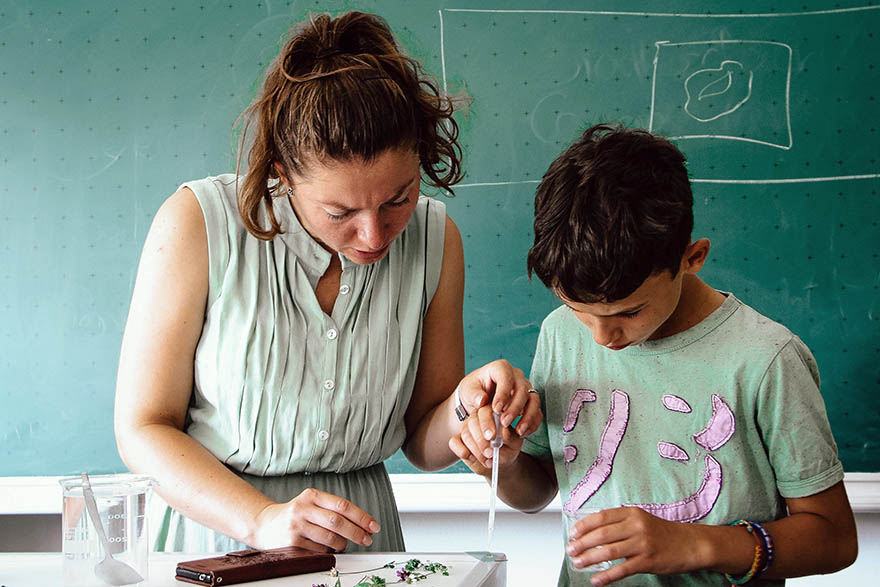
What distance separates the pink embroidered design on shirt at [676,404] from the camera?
1.18 m

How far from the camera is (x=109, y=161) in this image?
2195mm

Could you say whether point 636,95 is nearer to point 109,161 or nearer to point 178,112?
point 178,112

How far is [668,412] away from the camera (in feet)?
3.91

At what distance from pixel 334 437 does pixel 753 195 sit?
130cm

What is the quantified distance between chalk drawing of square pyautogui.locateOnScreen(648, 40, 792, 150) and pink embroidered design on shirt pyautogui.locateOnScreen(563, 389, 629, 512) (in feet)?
3.36

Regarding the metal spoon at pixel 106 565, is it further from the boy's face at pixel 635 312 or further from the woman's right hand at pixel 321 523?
the boy's face at pixel 635 312

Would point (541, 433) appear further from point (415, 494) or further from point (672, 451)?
point (415, 494)

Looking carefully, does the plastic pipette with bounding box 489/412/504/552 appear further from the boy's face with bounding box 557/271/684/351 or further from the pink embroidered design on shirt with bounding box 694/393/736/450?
the pink embroidered design on shirt with bounding box 694/393/736/450

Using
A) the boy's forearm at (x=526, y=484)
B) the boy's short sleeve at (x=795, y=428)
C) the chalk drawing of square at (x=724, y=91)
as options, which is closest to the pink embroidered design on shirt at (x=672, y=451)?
the boy's short sleeve at (x=795, y=428)

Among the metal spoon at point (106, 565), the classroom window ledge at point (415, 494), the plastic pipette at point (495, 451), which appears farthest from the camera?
the classroom window ledge at point (415, 494)

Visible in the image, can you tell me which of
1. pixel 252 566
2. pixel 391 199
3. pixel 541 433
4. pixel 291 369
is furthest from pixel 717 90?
pixel 252 566

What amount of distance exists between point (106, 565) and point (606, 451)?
691mm

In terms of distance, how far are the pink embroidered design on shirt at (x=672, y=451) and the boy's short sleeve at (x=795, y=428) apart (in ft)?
0.36

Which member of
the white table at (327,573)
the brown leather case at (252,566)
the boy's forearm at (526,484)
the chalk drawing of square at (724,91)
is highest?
the chalk drawing of square at (724,91)
